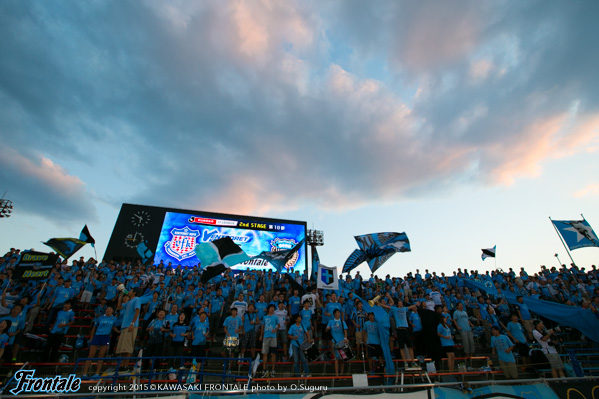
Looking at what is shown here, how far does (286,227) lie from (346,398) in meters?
23.9

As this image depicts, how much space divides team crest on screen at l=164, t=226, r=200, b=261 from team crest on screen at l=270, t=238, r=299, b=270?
7.41 meters

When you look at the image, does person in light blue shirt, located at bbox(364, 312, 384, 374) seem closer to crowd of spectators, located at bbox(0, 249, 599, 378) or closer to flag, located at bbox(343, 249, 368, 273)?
crowd of spectators, located at bbox(0, 249, 599, 378)

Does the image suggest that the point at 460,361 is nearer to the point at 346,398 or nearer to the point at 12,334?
the point at 346,398

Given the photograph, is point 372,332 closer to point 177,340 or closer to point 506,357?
point 506,357

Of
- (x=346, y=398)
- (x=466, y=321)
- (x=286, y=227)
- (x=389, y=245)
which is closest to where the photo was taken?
(x=346, y=398)

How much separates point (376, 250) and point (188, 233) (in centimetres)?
1758

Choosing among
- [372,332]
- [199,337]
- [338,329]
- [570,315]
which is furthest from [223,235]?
[570,315]

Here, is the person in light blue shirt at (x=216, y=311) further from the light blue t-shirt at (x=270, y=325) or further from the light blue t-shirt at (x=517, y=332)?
the light blue t-shirt at (x=517, y=332)

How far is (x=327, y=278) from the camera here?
1402 centimetres

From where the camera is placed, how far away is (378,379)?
29.9 ft

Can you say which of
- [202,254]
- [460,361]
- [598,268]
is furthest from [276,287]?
[598,268]

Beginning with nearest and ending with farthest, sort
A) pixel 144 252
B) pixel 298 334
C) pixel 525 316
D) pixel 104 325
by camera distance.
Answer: pixel 104 325 → pixel 298 334 → pixel 525 316 → pixel 144 252

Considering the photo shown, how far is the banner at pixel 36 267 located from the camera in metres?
12.3

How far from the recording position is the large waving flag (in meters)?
18.9
